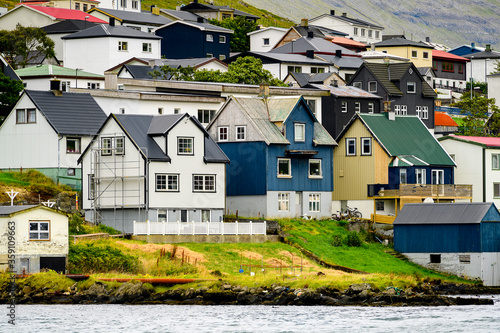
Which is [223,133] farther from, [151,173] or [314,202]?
[151,173]

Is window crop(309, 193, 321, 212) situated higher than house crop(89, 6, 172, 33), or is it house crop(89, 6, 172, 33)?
house crop(89, 6, 172, 33)

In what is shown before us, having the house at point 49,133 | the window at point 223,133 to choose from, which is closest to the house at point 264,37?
the window at point 223,133

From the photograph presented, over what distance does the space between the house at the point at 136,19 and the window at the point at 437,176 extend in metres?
61.7

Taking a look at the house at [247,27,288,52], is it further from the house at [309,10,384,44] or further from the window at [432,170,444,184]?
the window at [432,170,444,184]

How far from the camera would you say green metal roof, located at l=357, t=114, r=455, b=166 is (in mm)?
84500

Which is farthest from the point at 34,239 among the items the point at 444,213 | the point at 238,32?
the point at 238,32

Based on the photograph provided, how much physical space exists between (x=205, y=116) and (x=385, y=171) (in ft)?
46.1

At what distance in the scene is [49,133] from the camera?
77.9m

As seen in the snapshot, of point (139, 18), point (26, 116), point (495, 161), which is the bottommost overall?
point (495, 161)

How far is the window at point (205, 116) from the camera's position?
85562 millimetres

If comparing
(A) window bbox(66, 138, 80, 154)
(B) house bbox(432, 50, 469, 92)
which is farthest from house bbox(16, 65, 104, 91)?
(B) house bbox(432, 50, 469, 92)

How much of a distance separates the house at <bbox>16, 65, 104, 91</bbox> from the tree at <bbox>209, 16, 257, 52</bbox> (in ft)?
149

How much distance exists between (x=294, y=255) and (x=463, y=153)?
951 inches

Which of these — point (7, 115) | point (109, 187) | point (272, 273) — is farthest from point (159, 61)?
point (272, 273)
